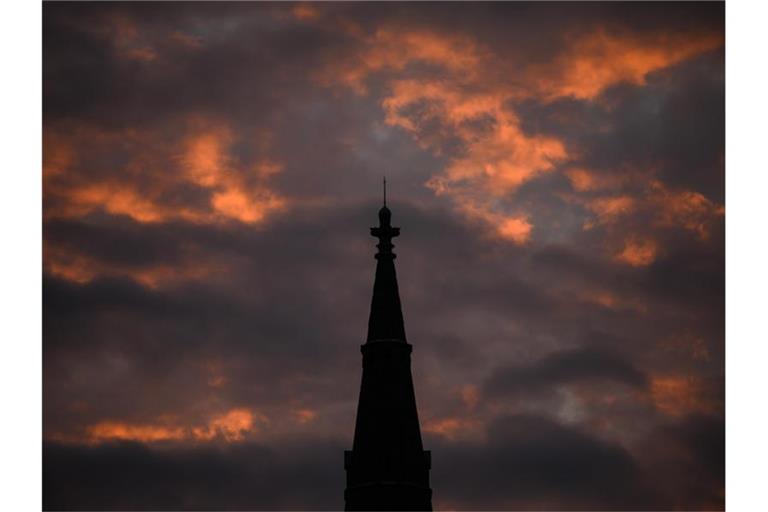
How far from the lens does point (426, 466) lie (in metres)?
67.1

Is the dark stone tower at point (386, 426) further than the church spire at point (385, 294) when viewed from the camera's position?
No

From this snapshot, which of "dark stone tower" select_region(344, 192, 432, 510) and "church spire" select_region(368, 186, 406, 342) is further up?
"church spire" select_region(368, 186, 406, 342)

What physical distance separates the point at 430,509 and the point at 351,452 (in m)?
4.21

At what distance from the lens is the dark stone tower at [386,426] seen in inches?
2606

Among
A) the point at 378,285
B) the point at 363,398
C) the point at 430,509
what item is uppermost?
the point at 378,285

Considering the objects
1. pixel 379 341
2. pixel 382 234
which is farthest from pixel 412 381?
pixel 382 234

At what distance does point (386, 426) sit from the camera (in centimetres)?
6756

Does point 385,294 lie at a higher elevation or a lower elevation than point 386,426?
higher

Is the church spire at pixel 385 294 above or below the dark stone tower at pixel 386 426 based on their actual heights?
above

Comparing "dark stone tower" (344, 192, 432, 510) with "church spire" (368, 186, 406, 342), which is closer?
"dark stone tower" (344, 192, 432, 510)

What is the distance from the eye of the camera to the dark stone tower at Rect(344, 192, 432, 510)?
6619cm

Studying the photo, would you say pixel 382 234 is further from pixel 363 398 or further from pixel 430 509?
pixel 430 509
